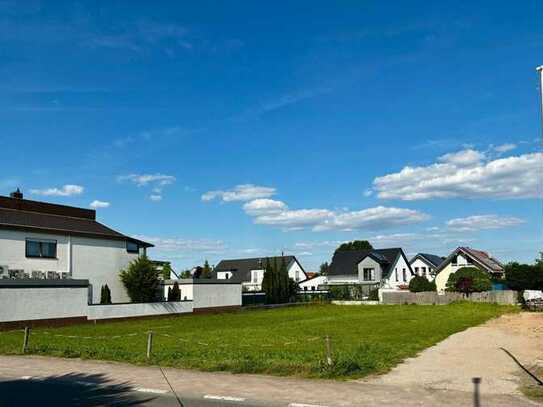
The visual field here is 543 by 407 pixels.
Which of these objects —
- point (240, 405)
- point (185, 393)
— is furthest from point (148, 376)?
point (240, 405)

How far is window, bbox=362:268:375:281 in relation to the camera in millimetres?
69844

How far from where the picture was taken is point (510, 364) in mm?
14188

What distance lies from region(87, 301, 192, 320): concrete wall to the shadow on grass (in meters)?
19.7

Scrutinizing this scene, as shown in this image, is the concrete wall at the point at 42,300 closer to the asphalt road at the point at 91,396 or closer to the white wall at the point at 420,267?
the asphalt road at the point at 91,396

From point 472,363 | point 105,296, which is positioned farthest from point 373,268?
point 472,363

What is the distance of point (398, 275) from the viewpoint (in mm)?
71562

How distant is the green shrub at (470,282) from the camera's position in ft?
156

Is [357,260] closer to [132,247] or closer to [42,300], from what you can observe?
[132,247]

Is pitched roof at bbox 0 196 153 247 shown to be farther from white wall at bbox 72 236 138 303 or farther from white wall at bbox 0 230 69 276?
white wall at bbox 72 236 138 303

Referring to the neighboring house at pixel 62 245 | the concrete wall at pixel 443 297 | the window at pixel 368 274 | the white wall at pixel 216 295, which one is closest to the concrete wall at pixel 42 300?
the neighboring house at pixel 62 245

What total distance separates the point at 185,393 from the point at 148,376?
89.7 inches

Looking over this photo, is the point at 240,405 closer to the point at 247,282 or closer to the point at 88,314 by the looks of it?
the point at 88,314

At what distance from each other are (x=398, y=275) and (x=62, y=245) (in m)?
47.4

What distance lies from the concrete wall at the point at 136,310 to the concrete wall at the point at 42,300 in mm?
843
